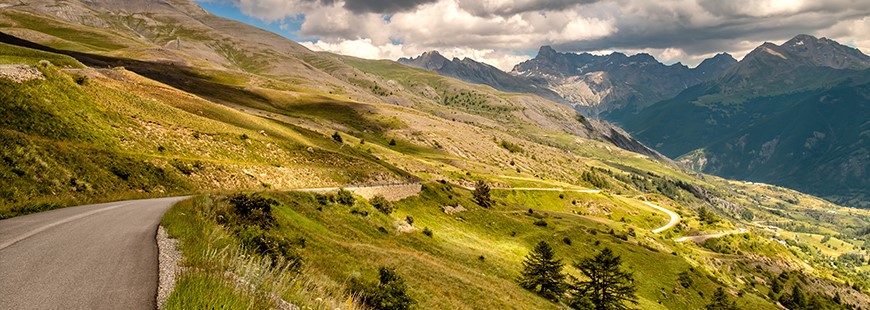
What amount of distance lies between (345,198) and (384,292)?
26.7m

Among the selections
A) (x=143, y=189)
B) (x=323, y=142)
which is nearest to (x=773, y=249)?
(x=323, y=142)

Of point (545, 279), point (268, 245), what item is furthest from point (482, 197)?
point (268, 245)

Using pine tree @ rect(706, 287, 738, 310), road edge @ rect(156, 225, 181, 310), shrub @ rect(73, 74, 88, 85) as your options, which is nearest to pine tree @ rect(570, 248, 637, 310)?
pine tree @ rect(706, 287, 738, 310)

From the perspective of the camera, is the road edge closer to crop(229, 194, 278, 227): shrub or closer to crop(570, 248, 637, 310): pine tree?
crop(229, 194, 278, 227): shrub

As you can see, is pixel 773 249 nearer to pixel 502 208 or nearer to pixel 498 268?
pixel 502 208

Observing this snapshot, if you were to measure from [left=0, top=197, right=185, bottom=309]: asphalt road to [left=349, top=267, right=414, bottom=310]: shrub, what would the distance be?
8.93 meters

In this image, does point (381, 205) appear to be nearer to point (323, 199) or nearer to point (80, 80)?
point (323, 199)

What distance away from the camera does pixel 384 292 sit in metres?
21.4

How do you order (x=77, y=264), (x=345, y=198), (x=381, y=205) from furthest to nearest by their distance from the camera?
(x=381, y=205) < (x=345, y=198) < (x=77, y=264)

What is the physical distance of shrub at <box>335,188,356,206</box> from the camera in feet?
153

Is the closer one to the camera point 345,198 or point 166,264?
point 166,264

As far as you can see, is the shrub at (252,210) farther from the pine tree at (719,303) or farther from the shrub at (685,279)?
the shrub at (685,279)

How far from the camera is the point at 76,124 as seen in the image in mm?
45656

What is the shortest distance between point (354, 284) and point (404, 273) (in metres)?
8.52
